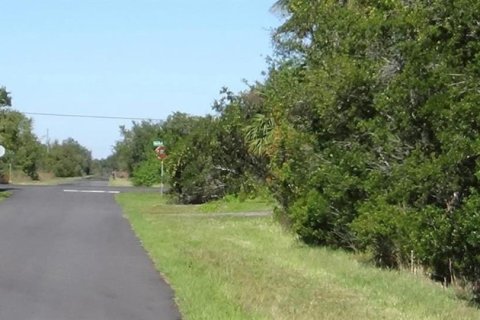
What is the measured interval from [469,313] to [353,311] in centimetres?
166

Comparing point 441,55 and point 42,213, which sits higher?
point 441,55

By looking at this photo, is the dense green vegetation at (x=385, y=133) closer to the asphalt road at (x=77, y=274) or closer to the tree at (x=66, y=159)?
the asphalt road at (x=77, y=274)

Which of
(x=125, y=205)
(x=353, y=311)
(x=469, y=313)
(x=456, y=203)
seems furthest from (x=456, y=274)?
(x=125, y=205)

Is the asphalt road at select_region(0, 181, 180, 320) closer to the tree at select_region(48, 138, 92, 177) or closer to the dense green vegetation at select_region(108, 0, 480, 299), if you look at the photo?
the dense green vegetation at select_region(108, 0, 480, 299)

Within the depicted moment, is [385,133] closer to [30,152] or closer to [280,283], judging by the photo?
[280,283]

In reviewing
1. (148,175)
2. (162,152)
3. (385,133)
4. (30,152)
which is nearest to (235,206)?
(162,152)

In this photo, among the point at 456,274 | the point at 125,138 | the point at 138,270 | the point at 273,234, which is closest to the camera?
the point at 456,274

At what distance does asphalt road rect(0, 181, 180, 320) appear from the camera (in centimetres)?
1180

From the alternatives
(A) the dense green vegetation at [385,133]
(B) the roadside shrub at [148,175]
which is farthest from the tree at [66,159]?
(A) the dense green vegetation at [385,133]

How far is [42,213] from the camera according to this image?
3291 centimetres

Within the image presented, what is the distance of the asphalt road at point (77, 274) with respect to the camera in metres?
11.8

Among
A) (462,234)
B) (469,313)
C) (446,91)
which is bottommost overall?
(469,313)

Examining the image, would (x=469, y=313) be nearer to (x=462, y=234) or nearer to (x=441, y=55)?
(x=462, y=234)

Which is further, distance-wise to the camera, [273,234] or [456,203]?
[273,234]
